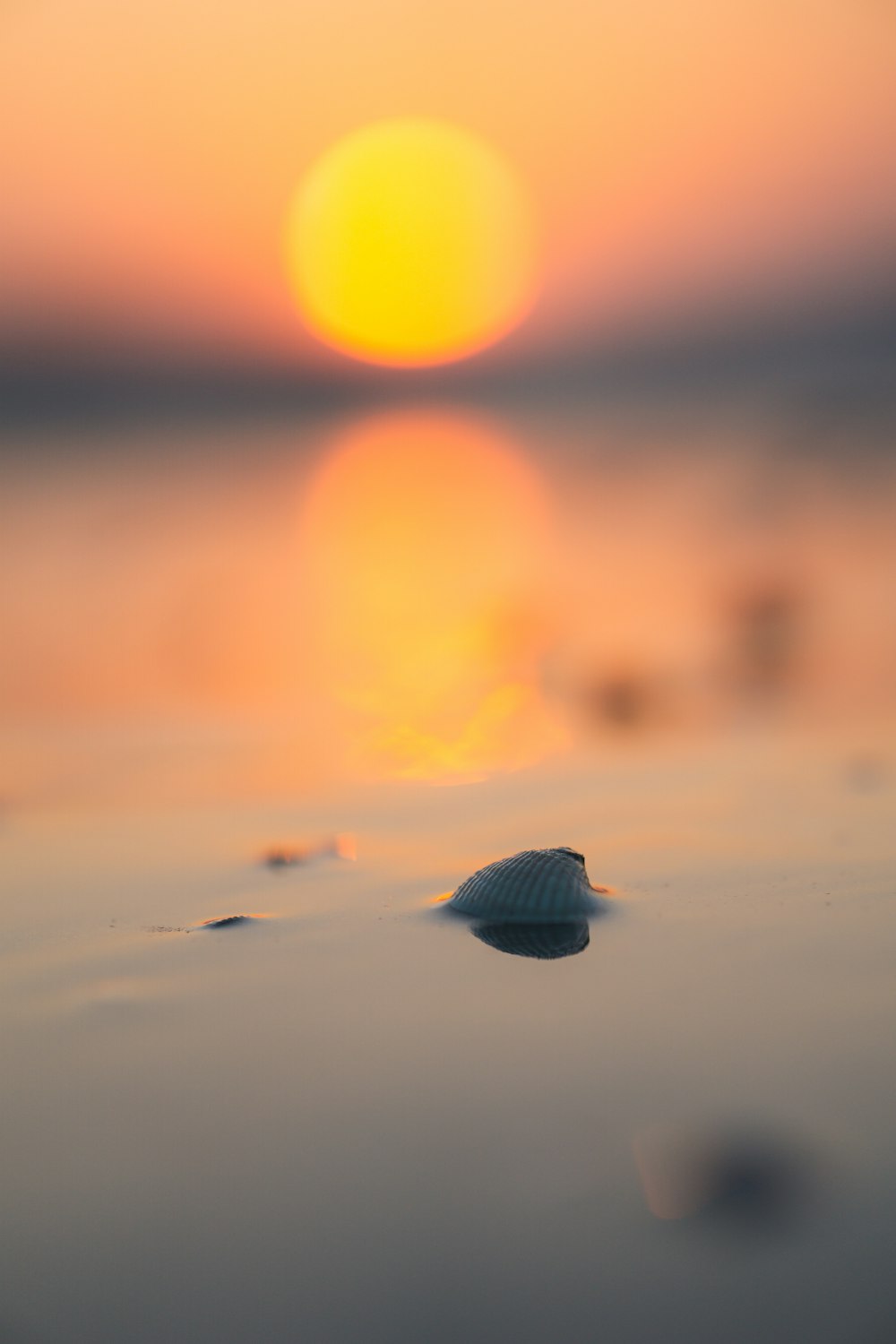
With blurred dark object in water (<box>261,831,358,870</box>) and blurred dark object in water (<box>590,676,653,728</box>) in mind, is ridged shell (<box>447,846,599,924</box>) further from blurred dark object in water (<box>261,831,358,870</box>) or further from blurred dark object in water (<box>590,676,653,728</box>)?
blurred dark object in water (<box>590,676,653,728</box>)

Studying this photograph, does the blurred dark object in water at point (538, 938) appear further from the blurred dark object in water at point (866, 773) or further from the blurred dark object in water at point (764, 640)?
the blurred dark object in water at point (764, 640)

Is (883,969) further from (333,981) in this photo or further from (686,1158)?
(333,981)

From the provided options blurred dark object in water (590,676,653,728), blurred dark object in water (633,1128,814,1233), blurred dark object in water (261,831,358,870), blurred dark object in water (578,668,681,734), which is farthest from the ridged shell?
blurred dark object in water (590,676,653,728)

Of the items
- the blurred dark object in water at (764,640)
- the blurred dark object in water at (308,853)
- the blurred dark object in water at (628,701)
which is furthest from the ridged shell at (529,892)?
the blurred dark object in water at (764,640)

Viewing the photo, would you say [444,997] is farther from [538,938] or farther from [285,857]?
[285,857]

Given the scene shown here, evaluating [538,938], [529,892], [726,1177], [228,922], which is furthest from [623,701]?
[726,1177]

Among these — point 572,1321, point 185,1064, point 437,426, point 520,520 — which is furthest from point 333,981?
point 437,426
